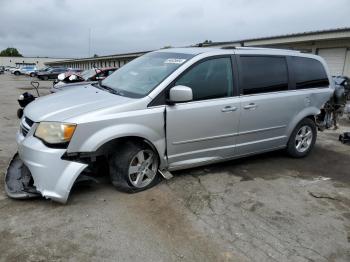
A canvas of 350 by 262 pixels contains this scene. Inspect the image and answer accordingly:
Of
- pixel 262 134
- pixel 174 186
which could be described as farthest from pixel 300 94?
pixel 174 186

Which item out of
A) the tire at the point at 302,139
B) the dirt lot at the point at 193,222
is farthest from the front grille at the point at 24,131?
the tire at the point at 302,139

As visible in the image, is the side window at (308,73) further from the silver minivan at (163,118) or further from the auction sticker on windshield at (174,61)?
the auction sticker on windshield at (174,61)

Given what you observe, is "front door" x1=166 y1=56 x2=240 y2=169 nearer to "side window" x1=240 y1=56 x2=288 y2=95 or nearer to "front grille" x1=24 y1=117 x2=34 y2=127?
"side window" x1=240 y1=56 x2=288 y2=95

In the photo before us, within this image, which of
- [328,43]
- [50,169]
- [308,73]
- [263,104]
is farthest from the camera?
[328,43]

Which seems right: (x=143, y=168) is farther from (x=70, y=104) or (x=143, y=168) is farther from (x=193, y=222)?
(x=70, y=104)

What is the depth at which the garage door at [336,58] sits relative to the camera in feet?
64.7

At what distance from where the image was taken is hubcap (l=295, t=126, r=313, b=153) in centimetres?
577

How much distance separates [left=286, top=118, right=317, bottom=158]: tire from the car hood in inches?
119

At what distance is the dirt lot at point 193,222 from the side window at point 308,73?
5.24ft

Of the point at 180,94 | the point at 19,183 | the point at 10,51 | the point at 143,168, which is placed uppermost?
the point at 10,51

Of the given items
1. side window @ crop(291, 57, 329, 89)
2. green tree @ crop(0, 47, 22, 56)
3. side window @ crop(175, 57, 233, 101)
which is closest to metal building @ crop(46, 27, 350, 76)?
side window @ crop(291, 57, 329, 89)

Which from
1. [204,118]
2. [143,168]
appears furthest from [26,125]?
[204,118]

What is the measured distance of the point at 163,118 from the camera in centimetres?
406

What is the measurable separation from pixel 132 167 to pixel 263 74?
242 cm
